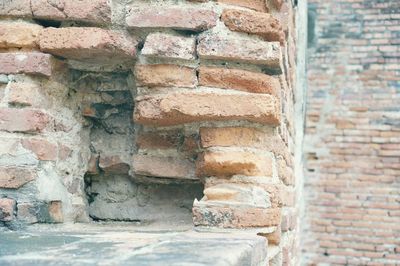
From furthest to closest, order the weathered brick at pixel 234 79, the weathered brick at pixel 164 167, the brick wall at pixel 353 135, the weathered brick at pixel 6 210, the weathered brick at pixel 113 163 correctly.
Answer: the brick wall at pixel 353 135 < the weathered brick at pixel 113 163 < the weathered brick at pixel 164 167 < the weathered brick at pixel 234 79 < the weathered brick at pixel 6 210

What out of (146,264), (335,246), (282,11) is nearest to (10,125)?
(146,264)

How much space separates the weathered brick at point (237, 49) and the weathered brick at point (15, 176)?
682 millimetres

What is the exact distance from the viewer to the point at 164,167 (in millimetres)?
1812

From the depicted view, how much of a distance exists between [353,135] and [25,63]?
4603mm

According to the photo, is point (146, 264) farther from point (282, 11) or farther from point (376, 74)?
point (376, 74)

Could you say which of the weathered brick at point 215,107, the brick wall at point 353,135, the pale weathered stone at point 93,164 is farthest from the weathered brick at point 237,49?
the brick wall at point 353,135

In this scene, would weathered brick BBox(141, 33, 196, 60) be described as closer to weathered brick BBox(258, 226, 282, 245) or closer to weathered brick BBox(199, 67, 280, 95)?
weathered brick BBox(199, 67, 280, 95)

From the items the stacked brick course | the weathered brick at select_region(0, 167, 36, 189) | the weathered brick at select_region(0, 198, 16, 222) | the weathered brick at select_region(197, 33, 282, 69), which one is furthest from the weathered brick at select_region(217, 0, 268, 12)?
the weathered brick at select_region(0, 198, 16, 222)

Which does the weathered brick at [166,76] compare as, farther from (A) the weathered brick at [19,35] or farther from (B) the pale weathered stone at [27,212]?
(B) the pale weathered stone at [27,212]

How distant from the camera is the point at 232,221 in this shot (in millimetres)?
1570

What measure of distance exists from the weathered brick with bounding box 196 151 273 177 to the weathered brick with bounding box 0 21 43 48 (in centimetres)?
69

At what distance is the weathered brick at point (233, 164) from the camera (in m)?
1.64

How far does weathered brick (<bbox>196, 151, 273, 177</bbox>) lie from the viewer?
5.37 feet

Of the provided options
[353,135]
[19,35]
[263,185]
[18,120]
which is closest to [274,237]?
[263,185]
